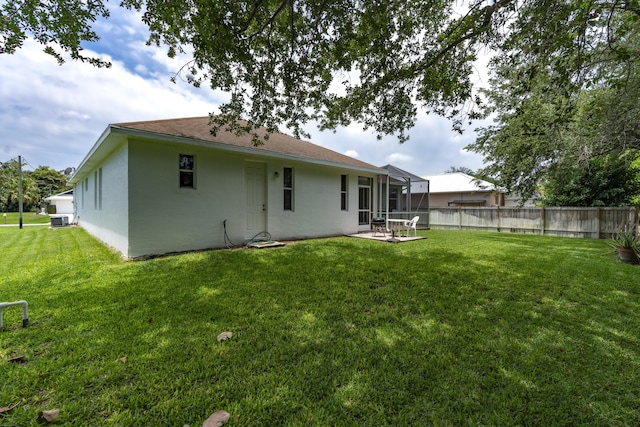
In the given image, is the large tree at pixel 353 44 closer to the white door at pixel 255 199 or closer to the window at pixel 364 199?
the white door at pixel 255 199

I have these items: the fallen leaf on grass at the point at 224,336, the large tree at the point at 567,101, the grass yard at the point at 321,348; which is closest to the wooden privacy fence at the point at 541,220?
the large tree at the point at 567,101

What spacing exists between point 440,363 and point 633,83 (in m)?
8.57

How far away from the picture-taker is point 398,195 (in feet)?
54.7

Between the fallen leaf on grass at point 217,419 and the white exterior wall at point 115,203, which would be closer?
the fallen leaf on grass at point 217,419

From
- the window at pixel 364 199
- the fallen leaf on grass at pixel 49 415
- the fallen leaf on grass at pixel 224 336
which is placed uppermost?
the window at pixel 364 199

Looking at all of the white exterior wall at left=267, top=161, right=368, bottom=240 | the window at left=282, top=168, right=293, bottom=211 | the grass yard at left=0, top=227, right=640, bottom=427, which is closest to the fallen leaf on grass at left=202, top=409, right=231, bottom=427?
the grass yard at left=0, top=227, right=640, bottom=427

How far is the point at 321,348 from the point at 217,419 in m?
1.12

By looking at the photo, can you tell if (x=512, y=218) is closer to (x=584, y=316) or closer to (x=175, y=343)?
(x=584, y=316)

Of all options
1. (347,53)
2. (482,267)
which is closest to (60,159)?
(347,53)

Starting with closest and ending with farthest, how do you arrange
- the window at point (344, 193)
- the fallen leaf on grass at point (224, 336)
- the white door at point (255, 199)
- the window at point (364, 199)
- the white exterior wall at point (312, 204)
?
the fallen leaf on grass at point (224, 336), the white door at point (255, 199), the white exterior wall at point (312, 204), the window at point (344, 193), the window at point (364, 199)

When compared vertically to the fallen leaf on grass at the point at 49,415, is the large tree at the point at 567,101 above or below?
above

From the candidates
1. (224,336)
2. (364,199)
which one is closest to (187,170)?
(224,336)

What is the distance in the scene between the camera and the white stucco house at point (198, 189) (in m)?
6.50

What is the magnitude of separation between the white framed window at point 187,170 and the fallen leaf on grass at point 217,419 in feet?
21.8
